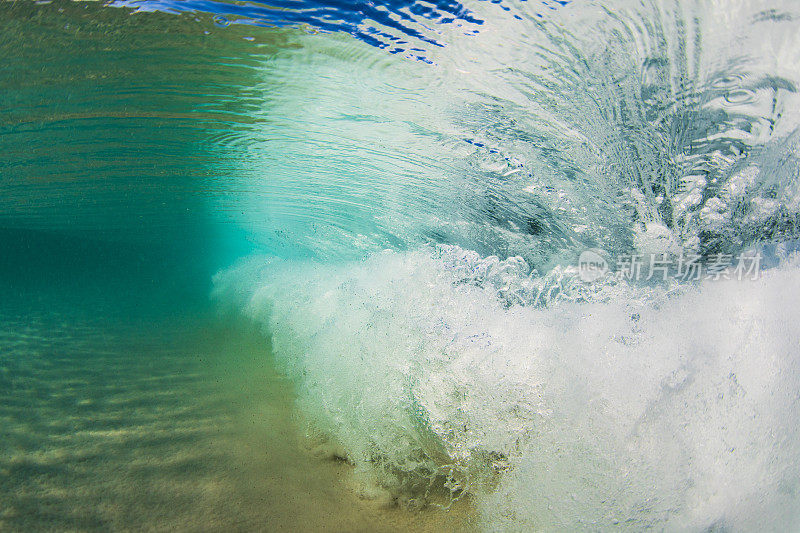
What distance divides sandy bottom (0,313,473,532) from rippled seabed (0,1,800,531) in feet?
0.12

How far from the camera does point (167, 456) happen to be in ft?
13.8

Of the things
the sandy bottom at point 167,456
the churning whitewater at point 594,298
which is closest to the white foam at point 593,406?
the churning whitewater at point 594,298

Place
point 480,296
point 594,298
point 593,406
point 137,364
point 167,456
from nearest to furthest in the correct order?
1. point 593,406
2. point 167,456
3. point 594,298
4. point 480,296
5. point 137,364

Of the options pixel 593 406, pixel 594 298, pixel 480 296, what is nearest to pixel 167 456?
pixel 480 296

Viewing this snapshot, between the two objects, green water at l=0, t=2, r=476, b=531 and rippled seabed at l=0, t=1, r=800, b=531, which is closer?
rippled seabed at l=0, t=1, r=800, b=531

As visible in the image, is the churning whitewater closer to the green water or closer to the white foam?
the white foam

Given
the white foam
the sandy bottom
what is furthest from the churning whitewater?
the sandy bottom

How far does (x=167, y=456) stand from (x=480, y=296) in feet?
13.9

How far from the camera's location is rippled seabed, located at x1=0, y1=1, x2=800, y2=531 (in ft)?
10.6

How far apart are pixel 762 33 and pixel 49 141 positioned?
12.1 meters

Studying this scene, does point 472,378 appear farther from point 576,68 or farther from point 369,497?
point 576,68

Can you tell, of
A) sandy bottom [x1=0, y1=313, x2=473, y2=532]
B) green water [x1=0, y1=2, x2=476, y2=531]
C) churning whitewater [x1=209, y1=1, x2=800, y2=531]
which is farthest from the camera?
green water [x1=0, y1=2, x2=476, y2=531]

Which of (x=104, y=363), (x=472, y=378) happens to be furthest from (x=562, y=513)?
(x=104, y=363)

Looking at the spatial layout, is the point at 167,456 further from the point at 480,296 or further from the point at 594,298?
the point at 594,298
